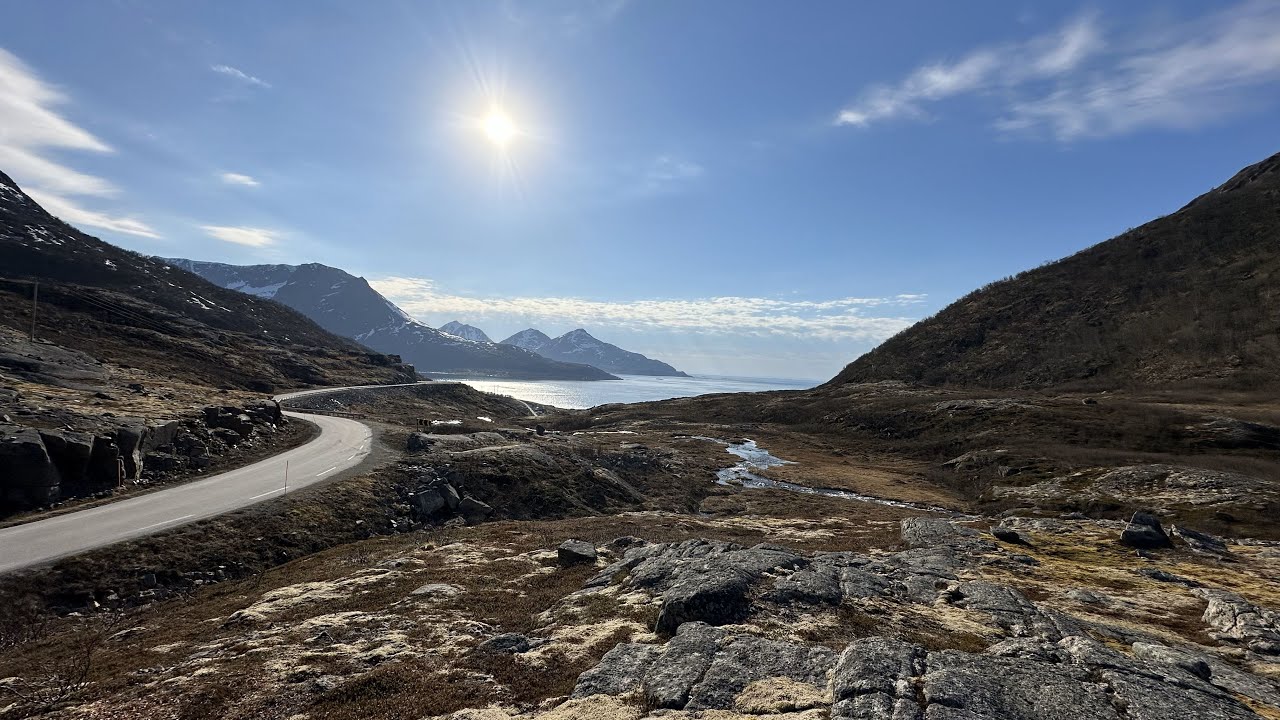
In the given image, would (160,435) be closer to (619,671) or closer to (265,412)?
(265,412)

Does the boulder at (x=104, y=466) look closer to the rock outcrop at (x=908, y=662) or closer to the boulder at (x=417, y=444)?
the boulder at (x=417, y=444)

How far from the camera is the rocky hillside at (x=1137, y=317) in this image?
94.2 metres

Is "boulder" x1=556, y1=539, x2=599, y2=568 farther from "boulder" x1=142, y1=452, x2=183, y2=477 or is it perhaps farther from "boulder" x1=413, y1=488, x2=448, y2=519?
"boulder" x1=142, y1=452, x2=183, y2=477

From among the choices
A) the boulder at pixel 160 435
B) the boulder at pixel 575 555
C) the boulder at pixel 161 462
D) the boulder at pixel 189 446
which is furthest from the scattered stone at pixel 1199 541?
the boulder at pixel 160 435

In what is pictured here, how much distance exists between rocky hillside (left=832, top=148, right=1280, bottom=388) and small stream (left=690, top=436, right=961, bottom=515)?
2816 inches

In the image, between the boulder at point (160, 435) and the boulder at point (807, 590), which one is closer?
the boulder at point (807, 590)

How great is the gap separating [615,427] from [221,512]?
81.6 meters

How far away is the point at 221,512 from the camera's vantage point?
28156 mm

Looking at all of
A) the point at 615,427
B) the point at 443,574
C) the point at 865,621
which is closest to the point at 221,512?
the point at 443,574

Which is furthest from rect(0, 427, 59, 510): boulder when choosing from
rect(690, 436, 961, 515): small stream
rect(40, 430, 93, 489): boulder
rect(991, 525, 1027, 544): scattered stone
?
rect(991, 525, 1027, 544): scattered stone

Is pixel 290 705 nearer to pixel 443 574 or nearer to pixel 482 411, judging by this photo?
pixel 443 574

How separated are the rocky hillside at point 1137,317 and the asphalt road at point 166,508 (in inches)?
5124

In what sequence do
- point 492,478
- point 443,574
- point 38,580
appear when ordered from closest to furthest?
point 38,580
point 443,574
point 492,478

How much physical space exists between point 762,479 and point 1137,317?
370 ft
